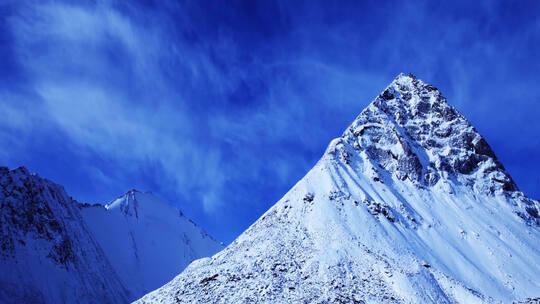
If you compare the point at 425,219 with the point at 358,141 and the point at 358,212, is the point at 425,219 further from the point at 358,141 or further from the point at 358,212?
the point at 358,141

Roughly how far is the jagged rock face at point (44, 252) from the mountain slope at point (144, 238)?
64.2 feet

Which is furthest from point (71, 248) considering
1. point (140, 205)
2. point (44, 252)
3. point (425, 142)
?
point (425, 142)

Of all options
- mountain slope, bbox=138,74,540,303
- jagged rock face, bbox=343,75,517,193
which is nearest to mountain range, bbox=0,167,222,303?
mountain slope, bbox=138,74,540,303

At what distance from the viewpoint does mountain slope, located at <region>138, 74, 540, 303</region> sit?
103ft

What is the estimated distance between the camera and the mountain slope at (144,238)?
390 ft

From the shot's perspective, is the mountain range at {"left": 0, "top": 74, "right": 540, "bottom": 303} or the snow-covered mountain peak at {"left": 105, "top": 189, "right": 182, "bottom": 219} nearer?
the mountain range at {"left": 0, "top": 74, "right": 540, "bottom": 303}

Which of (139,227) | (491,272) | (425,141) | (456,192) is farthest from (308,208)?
(139,227)

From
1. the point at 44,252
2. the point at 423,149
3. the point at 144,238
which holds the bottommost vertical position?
the point at 423,149

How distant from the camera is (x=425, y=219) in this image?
152 feet

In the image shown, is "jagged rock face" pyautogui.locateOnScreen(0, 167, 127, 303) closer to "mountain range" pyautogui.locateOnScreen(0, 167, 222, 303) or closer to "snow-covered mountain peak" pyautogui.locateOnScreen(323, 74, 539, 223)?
"mountain range" pyautogui.locateOnScreen(0, 167, 222, 303)

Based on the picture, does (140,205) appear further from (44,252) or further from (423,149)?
(423,149)

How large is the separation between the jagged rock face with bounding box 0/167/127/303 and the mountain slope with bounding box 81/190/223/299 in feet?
64.2

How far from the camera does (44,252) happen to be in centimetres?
7694

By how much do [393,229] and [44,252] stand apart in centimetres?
7949
